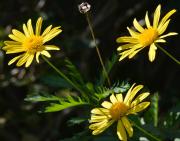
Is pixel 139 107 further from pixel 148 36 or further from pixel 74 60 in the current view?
pixel 74 60

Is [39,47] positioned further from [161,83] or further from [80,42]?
[161,83]

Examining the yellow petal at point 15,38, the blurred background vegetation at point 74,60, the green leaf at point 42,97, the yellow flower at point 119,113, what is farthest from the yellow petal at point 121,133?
the blurred background vegetation at point 74,60

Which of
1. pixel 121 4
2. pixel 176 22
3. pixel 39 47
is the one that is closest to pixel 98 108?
pixel 39 47

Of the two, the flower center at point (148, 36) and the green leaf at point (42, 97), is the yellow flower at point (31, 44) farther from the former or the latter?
the flower center at point (148, 36)

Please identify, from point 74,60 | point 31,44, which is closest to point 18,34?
point 31,44

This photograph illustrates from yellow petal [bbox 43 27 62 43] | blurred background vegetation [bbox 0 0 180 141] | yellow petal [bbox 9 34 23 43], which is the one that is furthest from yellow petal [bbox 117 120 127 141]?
blurred background vegetation [bbox 0 0 180 141]

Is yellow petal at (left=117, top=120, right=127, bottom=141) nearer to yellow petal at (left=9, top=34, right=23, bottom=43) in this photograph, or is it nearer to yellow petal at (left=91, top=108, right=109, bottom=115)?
yellow petal at (left=91, top=108, right=109, bottom=115)
